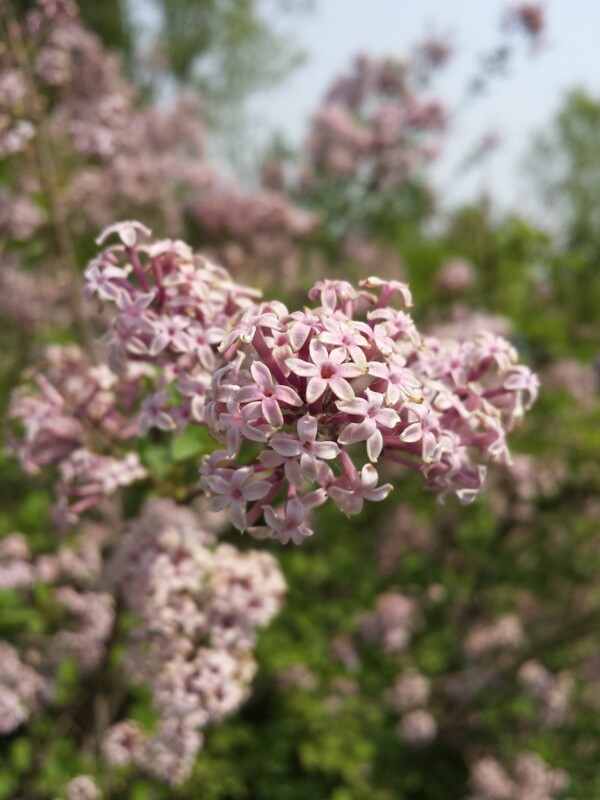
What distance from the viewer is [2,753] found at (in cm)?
383

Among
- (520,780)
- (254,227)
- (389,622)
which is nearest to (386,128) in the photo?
(254,227)

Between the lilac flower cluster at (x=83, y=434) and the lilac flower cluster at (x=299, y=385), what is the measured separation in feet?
0.70

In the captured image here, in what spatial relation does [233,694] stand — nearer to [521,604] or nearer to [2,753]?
[2,753]

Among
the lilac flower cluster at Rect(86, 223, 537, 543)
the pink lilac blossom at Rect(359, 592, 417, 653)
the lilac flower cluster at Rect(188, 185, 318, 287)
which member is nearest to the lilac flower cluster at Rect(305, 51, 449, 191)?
the lilac flower cluster at Rect(188, 185, 318, 287)

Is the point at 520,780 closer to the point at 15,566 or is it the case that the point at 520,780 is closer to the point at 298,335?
the point at 15,566

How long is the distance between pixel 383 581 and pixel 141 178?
3.40 meters

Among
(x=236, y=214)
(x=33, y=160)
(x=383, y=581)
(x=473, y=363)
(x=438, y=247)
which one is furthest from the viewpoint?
(x=438, y=247)

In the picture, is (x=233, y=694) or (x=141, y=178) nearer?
(x=233, y=694)

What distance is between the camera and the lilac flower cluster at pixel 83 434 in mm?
1996

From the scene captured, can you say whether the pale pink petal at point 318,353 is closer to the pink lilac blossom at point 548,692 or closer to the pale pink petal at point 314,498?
the pale pink petal at point 314,498

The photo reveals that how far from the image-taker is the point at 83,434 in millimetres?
2100

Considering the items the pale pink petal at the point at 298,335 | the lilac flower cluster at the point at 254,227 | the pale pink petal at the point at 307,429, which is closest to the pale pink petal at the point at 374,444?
the pale pink petal at the point at 307,429

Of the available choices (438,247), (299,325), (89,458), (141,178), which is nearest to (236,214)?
(141,178)

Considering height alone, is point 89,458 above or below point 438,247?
below
